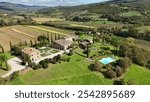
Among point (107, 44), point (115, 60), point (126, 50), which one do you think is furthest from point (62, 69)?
point (107, 44)

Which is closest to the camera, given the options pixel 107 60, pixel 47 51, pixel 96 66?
pixel 96 66

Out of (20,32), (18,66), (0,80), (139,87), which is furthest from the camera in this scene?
(20,32)

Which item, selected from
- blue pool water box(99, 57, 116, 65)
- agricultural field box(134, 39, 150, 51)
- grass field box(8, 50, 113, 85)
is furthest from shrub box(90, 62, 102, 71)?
agricultural field box(134, 39, 150, 51)

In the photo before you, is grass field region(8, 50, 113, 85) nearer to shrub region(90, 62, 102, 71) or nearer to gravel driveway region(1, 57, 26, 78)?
shrub region(90, 62, 102, 71)

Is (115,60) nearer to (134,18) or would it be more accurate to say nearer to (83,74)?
(83,74)

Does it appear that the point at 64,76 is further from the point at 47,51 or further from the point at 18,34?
the point at 18,34

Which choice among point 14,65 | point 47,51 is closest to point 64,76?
point 14,65

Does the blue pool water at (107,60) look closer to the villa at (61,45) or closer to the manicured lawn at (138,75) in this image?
the manicured lawn at (138,75)
